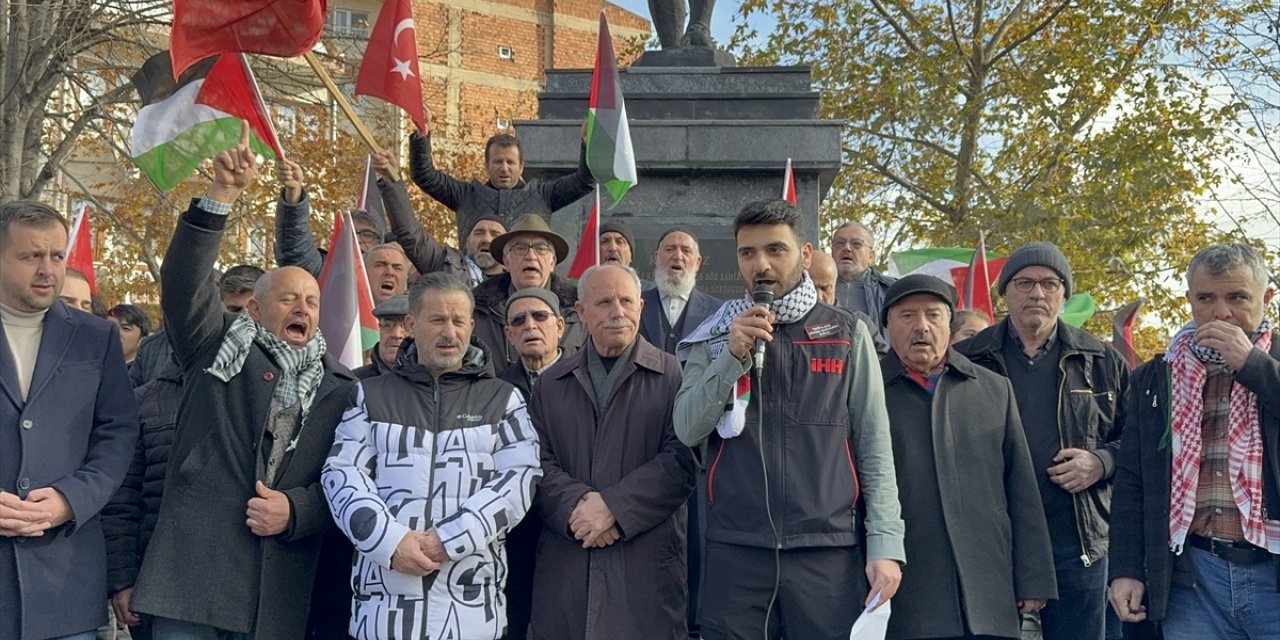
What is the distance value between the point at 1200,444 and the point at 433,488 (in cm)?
274

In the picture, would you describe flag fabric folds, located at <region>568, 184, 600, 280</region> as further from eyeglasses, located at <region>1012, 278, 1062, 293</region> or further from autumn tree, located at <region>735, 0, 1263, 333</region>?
autumn tree, located at <region>735, 0, 1263, 333</region>

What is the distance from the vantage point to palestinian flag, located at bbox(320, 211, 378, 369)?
7094 millimetres

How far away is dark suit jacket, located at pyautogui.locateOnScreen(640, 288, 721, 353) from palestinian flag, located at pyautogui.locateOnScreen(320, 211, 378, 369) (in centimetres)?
152

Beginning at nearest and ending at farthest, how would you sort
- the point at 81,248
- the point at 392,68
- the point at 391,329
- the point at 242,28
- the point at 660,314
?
the point at 391,329 → the point at 242,28 → the point at 660,314 → the point at 392,68 → the point at 81,248

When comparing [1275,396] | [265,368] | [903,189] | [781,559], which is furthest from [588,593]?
[903,189]

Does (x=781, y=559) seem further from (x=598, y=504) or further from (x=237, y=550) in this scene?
(x=237, y=550)

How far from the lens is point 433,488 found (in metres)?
4.65

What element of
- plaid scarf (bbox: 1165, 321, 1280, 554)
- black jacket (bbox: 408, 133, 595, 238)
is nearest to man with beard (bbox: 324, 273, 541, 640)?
plaid scarf (bbox: 1165, 321, 1280, 554)

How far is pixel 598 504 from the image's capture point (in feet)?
15.3

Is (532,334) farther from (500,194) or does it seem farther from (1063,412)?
(500,194)

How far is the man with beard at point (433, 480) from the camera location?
450 cm

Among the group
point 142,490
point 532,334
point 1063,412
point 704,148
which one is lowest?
point 142,490

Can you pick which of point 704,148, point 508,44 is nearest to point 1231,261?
point 704,148

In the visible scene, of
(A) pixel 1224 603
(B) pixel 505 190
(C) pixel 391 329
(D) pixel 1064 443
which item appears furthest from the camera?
(B) pixel 505 190
